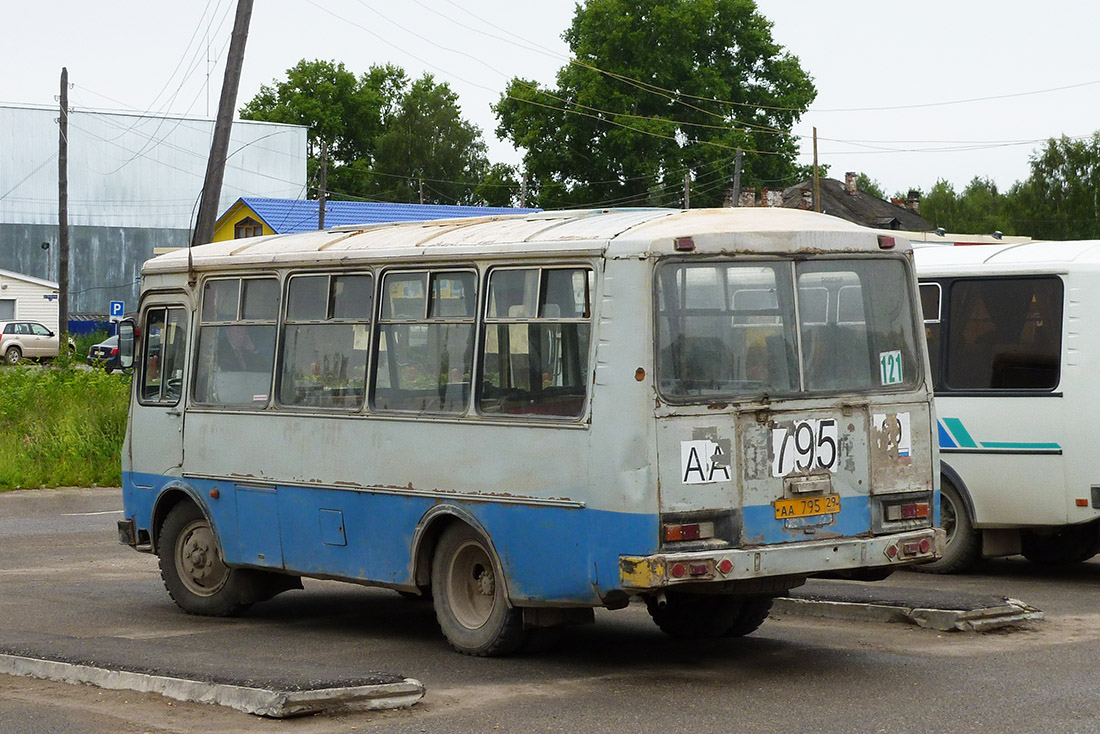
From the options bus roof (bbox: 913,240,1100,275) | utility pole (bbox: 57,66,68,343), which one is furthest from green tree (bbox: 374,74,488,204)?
bus roof (bbox: 913,240,1100,275)

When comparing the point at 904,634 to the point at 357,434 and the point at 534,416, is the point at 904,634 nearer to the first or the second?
the point at 534,416

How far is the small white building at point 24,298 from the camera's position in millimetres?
67750

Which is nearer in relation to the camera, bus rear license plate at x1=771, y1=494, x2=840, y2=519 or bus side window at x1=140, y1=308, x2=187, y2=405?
bus rear license plate at x1=771, y1=494, x2=840, y2=519

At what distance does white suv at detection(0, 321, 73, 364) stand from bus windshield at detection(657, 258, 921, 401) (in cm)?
5276

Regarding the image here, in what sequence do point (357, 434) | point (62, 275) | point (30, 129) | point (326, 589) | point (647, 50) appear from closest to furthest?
point (357, 434), point (326, 589), point (62, 275), point (647, 50), point (30, 129)

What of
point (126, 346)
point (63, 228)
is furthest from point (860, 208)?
point (126, 346)

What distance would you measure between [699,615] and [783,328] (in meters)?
2.21

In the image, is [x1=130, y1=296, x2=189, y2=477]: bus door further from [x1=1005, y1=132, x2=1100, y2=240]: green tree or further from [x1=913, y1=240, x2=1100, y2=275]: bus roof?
[x1=1005, y1=132, x2=1100, y2=240]: green tree

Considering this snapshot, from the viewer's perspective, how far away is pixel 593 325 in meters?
8.87

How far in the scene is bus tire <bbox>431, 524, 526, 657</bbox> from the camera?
31.4 ft

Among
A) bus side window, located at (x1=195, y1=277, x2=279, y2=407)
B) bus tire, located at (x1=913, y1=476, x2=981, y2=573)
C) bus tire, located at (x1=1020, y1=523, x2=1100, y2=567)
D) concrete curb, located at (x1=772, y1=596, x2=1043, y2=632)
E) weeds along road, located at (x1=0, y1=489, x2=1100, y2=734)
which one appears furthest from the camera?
bus tire, located at (x1=1020, y1=523, x2=1100, y2=567)

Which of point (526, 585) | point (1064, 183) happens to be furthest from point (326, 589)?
point (1064, 183)

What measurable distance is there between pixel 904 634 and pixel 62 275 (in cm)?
3686

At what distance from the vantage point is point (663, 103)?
231 feet
